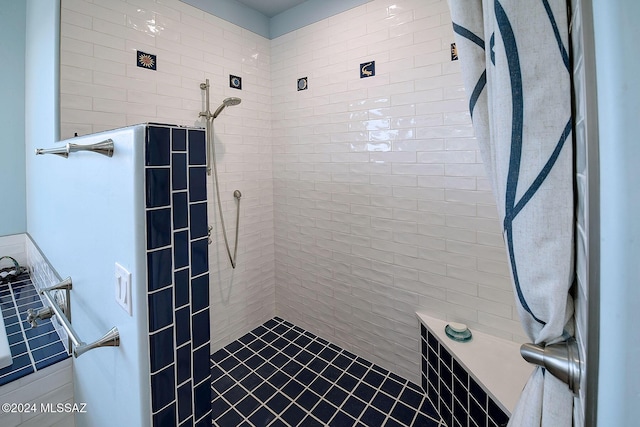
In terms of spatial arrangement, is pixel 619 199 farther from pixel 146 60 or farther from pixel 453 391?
pixel 146 60

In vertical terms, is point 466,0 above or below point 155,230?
above

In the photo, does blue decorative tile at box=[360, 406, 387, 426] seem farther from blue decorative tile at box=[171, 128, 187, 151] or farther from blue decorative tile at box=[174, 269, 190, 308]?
blue decorative tile at box=[171, 128, 187, 151]

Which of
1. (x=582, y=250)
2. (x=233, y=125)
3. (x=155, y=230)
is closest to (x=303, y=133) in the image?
(x=233, y=125)

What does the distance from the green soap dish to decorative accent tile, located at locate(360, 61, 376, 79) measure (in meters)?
1.61

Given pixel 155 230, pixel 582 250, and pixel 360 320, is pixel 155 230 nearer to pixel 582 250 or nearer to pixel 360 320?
pixel 582 250

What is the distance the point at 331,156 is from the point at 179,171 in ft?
4.70

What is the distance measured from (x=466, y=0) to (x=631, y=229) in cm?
50

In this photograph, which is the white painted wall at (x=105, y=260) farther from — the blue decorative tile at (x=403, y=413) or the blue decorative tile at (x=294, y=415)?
the blue decorative tile at (x=403, y=413)

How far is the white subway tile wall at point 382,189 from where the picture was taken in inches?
59.0

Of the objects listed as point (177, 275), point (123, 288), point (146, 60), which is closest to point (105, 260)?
point (123, 288)

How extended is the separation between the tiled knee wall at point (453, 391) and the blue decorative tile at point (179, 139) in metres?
1.48

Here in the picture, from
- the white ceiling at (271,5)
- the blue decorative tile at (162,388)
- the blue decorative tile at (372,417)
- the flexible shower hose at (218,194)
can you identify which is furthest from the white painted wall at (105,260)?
the white ceiling at (271,5)

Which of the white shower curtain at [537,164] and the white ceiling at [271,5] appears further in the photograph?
the white ceiling at [271,5]

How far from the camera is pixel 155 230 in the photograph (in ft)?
2.19
